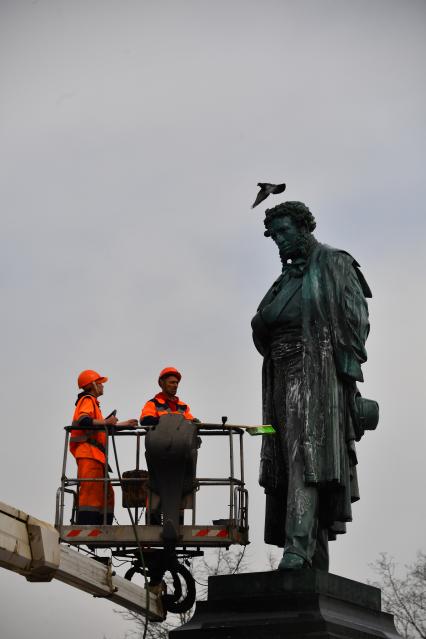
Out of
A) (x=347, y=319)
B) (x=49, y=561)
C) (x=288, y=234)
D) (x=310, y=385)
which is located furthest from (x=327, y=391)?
(x=49, y=561)

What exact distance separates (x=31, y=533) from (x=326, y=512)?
292cm

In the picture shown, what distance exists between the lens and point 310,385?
1394 cm

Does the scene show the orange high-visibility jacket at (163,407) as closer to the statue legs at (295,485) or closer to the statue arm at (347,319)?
the statue legs at (295,485)

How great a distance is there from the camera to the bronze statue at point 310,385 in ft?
45.0

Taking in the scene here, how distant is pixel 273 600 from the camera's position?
13023 millimetres

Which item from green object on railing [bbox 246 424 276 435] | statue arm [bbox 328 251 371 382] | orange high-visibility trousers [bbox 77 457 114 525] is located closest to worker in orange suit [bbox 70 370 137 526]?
orange high-visibility trousers [bbox 77 457 114 525]

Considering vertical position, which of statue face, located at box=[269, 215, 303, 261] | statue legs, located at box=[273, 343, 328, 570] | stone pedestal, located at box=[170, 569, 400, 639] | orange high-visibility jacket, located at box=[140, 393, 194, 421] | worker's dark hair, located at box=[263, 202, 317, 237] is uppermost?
worker's dark hair, located at box=[263, 202, 317, 237]

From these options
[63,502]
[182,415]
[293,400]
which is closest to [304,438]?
[293,400]

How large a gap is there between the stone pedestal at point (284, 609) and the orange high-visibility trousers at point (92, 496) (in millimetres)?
1604

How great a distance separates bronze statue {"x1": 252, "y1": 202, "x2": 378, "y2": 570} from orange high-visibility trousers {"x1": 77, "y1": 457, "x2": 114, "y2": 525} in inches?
63.3

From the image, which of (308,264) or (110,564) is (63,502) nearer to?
(110,564)

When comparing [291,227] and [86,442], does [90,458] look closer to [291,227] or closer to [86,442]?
[86,442]

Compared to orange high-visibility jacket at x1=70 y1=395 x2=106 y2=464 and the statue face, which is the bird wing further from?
orange high-visibility jacket at x1=70 y1=395 x2=106 y2=464

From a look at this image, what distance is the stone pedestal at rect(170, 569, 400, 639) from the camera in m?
12.7
